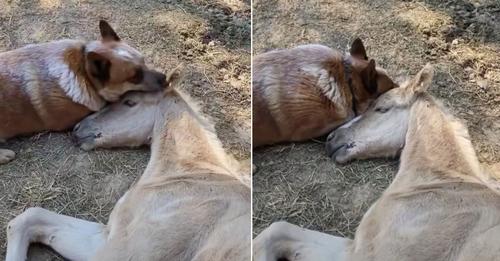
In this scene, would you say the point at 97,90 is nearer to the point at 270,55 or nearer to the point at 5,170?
the point at 5,170

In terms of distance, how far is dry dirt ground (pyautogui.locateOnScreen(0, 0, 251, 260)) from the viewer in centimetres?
134

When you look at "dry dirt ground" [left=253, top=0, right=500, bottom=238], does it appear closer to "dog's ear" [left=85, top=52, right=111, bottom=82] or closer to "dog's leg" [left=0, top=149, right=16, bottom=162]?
"dog's ear" [left=85, top=52, right=111, bottom=82]

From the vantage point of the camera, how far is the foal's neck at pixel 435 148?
1.32 m

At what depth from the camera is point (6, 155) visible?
4.55 feet

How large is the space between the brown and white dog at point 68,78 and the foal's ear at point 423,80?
20.6 inches

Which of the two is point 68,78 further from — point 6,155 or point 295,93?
point 295,93

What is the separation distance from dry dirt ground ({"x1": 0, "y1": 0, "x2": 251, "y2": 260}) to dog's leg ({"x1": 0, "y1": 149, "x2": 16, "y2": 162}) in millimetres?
12

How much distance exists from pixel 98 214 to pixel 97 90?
28 cm

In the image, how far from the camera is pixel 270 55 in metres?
1.39

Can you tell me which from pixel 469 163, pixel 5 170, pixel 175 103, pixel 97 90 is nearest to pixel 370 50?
pixel 469 163

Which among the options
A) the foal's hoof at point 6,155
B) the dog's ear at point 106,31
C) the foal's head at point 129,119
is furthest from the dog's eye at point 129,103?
the foal's hoof at point 6,155

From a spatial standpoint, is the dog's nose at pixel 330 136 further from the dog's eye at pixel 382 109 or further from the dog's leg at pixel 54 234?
the dog's leg at pixel 54 234

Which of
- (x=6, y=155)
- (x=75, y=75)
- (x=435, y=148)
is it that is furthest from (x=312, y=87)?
(x=6, y=155)

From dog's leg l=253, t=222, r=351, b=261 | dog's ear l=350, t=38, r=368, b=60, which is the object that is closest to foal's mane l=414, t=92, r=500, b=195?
dog's ear l=350, t=38, r=368, b=60
